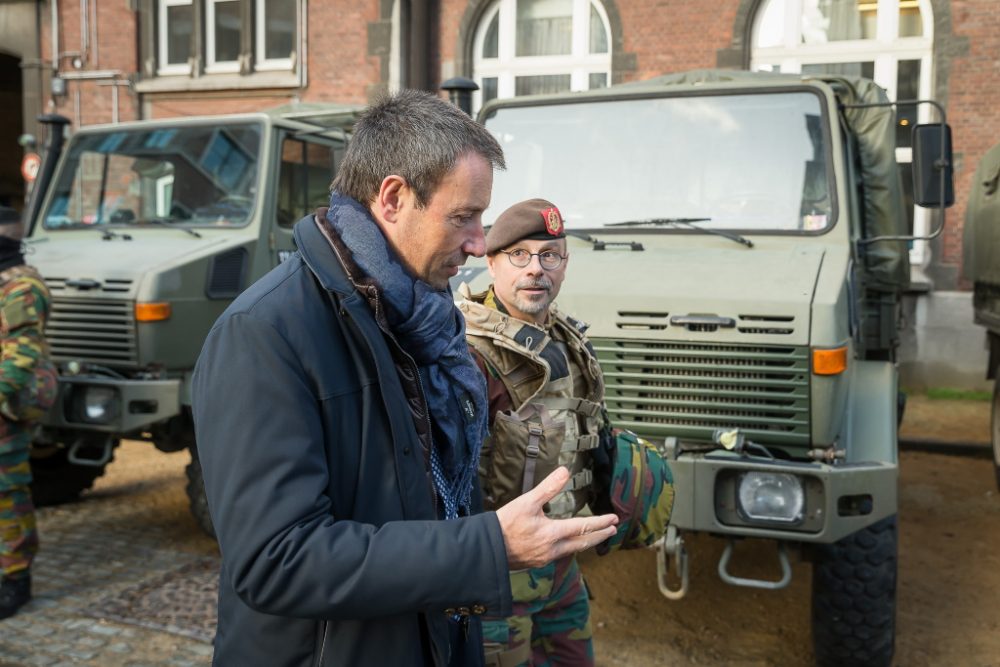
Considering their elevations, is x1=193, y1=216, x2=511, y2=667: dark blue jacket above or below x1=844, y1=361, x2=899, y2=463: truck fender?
above

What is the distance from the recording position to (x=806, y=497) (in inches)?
133

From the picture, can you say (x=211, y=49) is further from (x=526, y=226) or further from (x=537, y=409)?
(x=537, y=409)

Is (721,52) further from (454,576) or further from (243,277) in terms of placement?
(454,576)

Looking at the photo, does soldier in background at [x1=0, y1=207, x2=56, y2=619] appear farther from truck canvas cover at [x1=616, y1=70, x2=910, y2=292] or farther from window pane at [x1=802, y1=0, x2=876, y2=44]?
window pane at [x1=802, y1=0, x2=876, y2=44]

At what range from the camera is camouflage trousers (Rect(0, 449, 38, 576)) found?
445cm

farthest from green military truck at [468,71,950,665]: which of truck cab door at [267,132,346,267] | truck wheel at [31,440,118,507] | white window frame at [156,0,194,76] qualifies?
white window frame at [156,0,194,76]

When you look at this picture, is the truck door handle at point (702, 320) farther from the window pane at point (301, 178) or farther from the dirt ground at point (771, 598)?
the window pane at point (301, 178)

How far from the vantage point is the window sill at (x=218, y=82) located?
49.1ft

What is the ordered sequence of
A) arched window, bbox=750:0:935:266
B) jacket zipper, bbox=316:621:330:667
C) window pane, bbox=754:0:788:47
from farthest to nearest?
window pane, bbox=754:0:788:47, arched window, bbox=750:0:935:266, jacket zipper, bbox=316:621:330:667

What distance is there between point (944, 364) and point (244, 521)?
11.9 m

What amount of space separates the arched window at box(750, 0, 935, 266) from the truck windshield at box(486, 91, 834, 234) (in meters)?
8.53

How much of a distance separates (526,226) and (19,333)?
2756mm

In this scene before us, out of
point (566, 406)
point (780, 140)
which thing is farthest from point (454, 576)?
point (780, 140)

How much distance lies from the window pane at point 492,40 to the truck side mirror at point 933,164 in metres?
10.8
